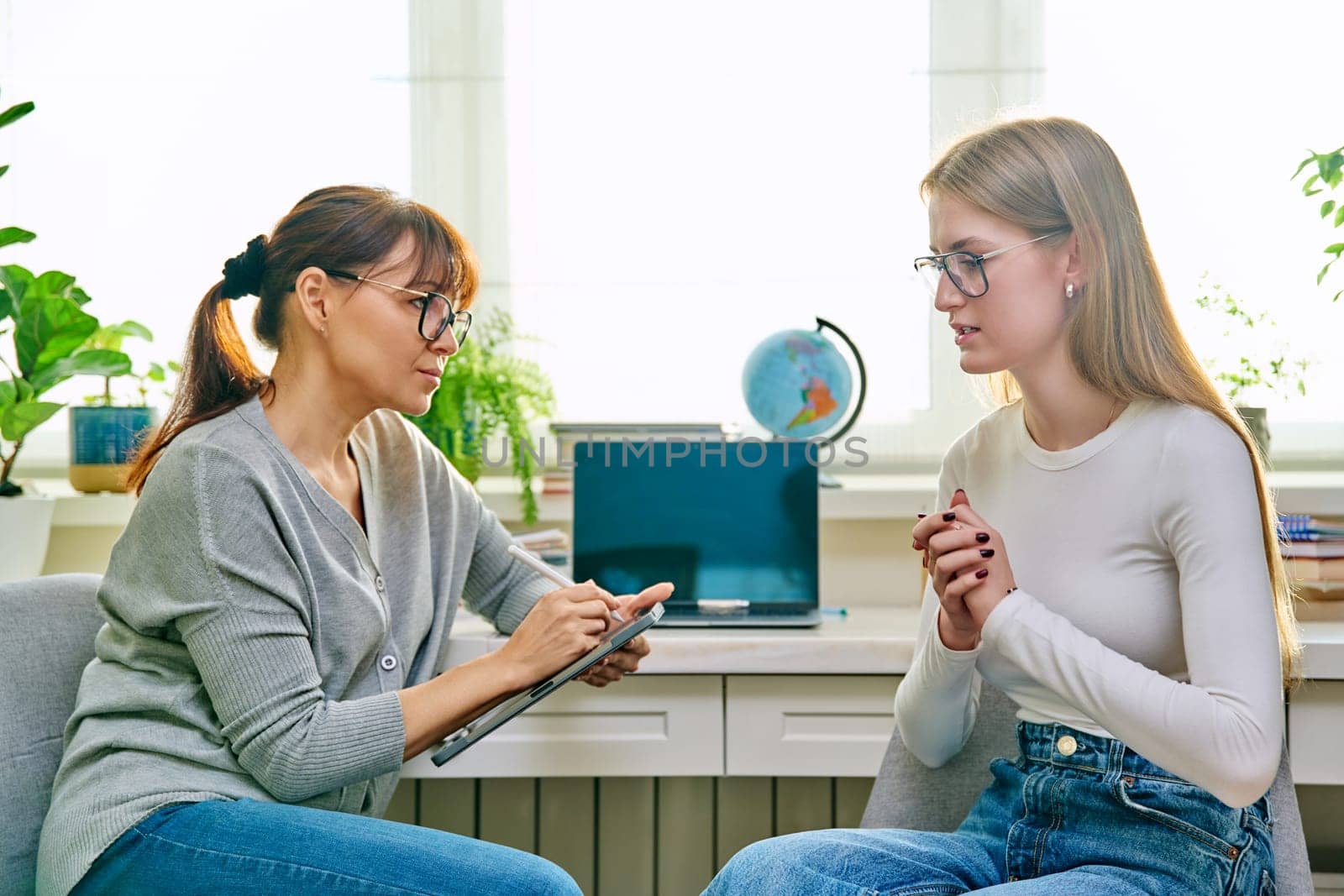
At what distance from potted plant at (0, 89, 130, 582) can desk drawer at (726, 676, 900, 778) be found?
3.68 feet

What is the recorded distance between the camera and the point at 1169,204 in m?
2.24

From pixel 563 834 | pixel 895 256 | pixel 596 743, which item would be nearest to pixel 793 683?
pixel 596 743

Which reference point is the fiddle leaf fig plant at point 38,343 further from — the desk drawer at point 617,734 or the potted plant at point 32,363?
the desk drawer at point 617,734

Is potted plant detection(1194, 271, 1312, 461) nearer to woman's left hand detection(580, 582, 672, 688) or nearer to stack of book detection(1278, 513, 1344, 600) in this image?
stack of book detection(1278, 513, 1344, 600)

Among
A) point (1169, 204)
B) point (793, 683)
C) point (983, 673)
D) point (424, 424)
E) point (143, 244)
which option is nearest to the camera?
point (983, 673)

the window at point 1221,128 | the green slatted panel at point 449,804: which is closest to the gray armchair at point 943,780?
the green slatted panel at point 449,804

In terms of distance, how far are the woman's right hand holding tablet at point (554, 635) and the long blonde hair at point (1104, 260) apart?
594mm

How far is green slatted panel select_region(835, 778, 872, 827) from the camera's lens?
79.0 inches

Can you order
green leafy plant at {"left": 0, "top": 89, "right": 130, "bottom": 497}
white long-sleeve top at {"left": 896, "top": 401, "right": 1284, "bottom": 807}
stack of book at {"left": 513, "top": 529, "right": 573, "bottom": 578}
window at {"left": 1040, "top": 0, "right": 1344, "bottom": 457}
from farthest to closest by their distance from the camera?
window at {"left": 1040, "top": 0, "right": 1344, "bottom": 457}
stack of book at {"left": 513, "top": 529, "right": 573, "bottom": 578}
green leafy plant at {"left": 0, "top": 89, "right": 130, "bottom": 497}
white long-sleeve top at {"left": 896, "top": 401, "right": 1284, "bottom": 807}

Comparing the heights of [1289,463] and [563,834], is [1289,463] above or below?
above

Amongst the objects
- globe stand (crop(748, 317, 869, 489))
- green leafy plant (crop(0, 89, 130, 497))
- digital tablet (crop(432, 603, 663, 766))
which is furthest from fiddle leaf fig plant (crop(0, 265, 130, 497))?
globe stand (crop(748, 317, 869, 489))

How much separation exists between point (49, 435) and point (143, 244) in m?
0.43

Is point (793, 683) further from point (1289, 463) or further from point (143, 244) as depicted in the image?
point (143, 244)

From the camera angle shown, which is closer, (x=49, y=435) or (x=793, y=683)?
(x=793, y=683)
